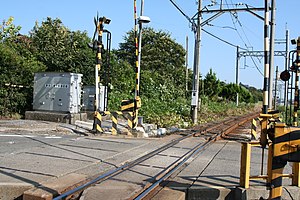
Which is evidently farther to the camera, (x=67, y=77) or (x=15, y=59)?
(x=15, y=59)

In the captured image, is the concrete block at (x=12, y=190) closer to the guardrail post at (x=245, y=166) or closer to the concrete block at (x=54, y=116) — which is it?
the guardrail post at (x=245, y=166)

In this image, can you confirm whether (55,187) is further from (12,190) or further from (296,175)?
(296,175)

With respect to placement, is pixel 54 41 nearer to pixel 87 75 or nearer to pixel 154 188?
pixel 87 75

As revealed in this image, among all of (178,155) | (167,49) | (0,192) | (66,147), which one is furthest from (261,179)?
(167,49)

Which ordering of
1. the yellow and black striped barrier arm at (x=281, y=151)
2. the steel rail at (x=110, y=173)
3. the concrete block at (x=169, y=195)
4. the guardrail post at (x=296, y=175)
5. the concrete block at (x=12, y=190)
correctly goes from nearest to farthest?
the yellow and black striped barrier arm at (x=281, y=151) → the steel rail at (x=110, y=173) → the concrete block at (x=12, y=190) → the concrete block at (x=169, y=195) → the guardrail post at (x=296, y=175)

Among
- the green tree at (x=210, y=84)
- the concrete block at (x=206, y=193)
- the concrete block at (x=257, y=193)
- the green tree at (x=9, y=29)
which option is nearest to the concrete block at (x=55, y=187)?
the concrete block at (x=206, y=193)

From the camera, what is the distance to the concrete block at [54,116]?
14562 mm

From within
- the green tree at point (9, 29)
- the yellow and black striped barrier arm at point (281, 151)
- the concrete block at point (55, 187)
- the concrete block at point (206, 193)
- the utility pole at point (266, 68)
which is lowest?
the concrete block at point (206, 193)

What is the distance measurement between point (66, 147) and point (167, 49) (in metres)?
41.2

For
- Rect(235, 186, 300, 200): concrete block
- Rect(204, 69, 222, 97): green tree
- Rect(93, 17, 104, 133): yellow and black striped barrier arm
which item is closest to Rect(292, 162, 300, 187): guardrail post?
Rect(235, 186, 300, 200): concrete block

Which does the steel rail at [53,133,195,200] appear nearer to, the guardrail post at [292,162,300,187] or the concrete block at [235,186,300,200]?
the concrete block at [235,186,300,200]

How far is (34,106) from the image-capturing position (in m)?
15.4

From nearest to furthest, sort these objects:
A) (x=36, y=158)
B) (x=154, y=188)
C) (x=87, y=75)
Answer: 1. (x=154, y=188)
2. (x=36, y=158)
3. (x=87, y=75)

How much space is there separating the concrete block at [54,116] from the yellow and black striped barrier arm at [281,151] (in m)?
10.5
